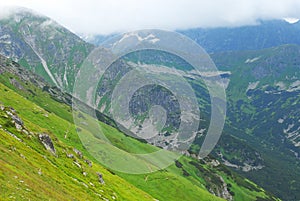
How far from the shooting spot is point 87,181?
309ft

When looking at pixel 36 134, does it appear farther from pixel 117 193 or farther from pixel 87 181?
pixel 117 193

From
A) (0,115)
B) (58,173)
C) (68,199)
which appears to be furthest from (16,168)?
(0,115)

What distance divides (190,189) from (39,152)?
114069 mm

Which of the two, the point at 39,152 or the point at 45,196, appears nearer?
the point at 45,196

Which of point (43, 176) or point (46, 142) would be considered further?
point (46, 142)

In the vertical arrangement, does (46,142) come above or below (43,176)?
below

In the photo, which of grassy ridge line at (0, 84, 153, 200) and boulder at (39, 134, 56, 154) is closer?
grassy ridge line at (0, 84, 153, 200)

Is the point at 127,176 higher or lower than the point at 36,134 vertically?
lower

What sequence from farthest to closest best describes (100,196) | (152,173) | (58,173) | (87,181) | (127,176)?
(152,173) → (127,176) → (87,181) → (100,196) → (58,173)

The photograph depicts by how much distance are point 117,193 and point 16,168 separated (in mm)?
49677

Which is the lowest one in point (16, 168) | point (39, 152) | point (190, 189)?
point (190, 189)

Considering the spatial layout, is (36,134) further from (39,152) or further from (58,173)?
(58,173)

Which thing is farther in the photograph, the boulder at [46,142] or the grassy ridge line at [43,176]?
the boulder at [46,142]

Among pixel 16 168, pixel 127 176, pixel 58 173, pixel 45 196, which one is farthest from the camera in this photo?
pixel 127 176
